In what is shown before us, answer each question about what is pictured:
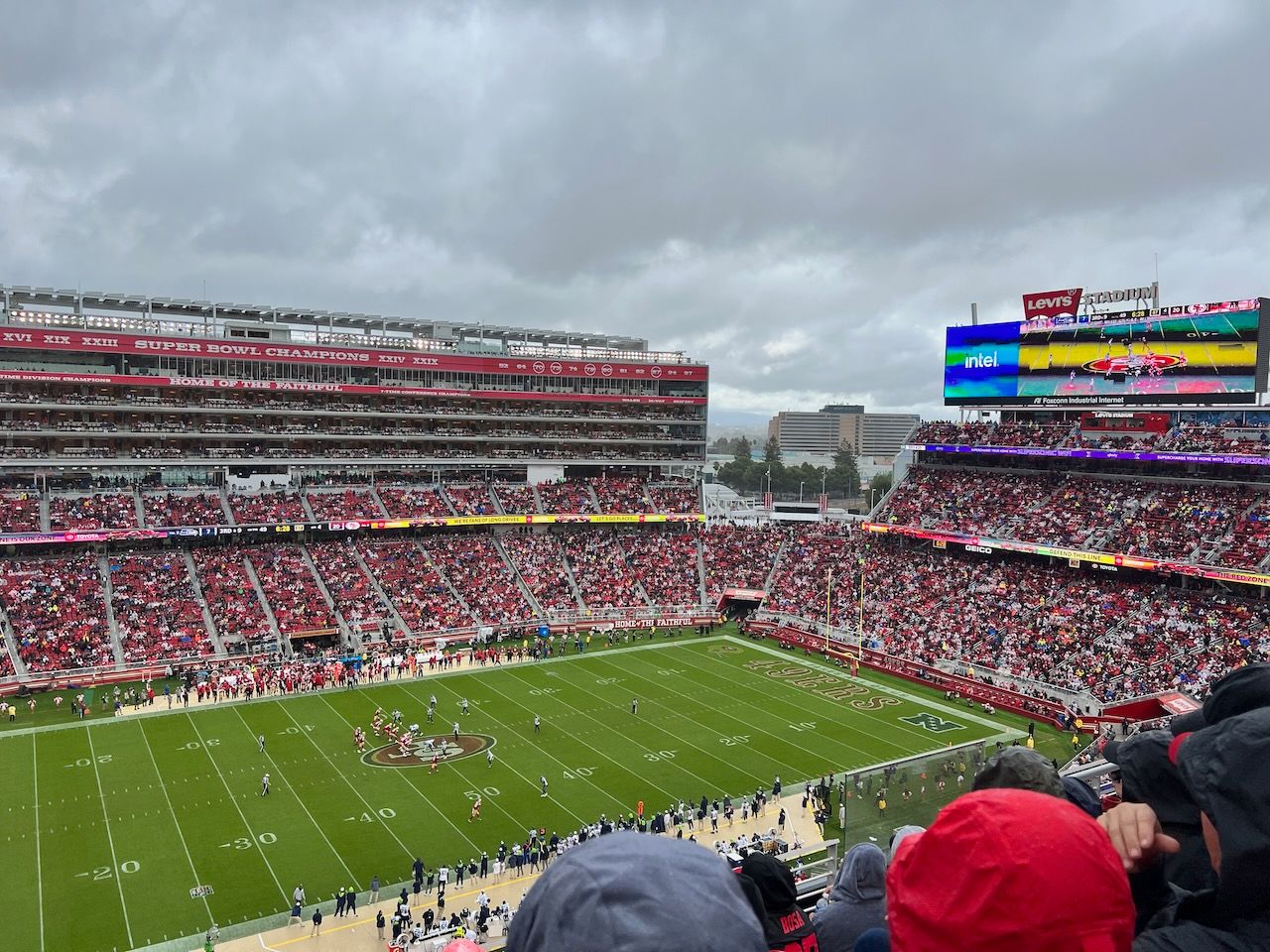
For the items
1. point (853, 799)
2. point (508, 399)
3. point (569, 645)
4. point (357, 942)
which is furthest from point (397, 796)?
point (508, 399)

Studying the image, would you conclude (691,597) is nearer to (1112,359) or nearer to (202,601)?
(1112,359)

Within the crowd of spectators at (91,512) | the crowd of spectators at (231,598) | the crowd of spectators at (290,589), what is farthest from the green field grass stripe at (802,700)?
the crowd of spectators at (91,512)

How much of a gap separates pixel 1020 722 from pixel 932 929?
3627cm

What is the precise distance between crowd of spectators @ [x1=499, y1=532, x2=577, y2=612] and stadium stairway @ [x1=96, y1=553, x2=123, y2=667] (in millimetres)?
20289

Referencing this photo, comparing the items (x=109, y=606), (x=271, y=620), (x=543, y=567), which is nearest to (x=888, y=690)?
(x=543, y=567)

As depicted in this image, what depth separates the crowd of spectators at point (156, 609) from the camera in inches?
1543

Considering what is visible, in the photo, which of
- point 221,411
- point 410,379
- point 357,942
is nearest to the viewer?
point 357,942

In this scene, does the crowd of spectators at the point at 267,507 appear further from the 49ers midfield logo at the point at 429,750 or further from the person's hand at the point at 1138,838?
the person's hand at the point at 1138,838

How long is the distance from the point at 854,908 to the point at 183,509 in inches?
1958

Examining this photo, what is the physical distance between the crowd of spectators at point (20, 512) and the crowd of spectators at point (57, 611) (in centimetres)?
154

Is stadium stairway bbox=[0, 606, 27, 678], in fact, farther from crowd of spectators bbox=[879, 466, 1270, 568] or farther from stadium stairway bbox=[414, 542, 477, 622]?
crowd of spectators bbox=[879, 466, 1270, 568]

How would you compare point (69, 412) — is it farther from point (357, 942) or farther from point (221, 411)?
point (357, 942)

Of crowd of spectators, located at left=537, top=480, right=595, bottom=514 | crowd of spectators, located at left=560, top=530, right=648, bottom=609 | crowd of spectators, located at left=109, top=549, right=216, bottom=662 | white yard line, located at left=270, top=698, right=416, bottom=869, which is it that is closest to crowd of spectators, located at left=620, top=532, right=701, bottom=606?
crowd of spectators, located at left=560, top=530, right=648, bottom=609

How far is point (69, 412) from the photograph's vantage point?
47875mm
